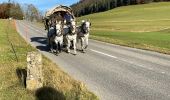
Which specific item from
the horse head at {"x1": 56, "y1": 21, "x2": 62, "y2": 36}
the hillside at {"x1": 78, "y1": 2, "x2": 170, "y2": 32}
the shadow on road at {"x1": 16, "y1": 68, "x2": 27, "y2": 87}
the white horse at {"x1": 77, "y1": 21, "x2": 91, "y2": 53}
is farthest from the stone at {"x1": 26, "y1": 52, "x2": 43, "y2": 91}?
the hillside at {"x1": 78, "y1": 2, "x2": 170, "y2": 32}

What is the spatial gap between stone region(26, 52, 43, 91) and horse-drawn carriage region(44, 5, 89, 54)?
1137 centimetres

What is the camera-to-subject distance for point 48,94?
1008 centimetres

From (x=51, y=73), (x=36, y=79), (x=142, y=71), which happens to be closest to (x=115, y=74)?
(x=142, y=71)

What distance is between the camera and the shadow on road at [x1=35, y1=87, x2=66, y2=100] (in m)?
9.70

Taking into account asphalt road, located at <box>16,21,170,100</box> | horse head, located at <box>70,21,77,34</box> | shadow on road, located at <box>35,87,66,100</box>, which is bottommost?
asphalt road, located at <box>16,21,170,100</box>

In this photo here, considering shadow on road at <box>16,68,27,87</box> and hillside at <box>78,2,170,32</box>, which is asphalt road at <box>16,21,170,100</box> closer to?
shadow on road at <box>16,68,27,87</box>

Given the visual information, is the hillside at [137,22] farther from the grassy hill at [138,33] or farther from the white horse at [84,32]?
the white horse at [84,32]

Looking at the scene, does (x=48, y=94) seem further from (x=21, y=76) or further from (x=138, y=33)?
(x=138, y=33)

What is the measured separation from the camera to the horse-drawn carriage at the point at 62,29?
22744 mm

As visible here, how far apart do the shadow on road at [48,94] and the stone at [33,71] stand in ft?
0.85

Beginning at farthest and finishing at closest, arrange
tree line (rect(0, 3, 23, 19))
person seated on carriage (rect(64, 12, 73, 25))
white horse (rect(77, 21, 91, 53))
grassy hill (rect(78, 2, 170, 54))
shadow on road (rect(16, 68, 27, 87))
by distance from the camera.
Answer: tree line (rect(0, 3, 23, 19)) → grassy hill (rect(78, 2, 170, 54)) → person seated on carriage (rect(64, 12, 73, 25)) → white horse (rect(77, 21, 91, 53)) → shadow on road (rect(16, 68, 27, 87))

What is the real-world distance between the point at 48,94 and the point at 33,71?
3.67 feet

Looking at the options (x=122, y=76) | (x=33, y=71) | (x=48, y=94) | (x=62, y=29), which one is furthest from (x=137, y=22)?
(x=48, y=94)

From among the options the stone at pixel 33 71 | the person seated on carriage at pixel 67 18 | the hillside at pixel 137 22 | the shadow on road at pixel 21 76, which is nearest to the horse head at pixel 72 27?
the person seated on carriage at pixel 67 18
